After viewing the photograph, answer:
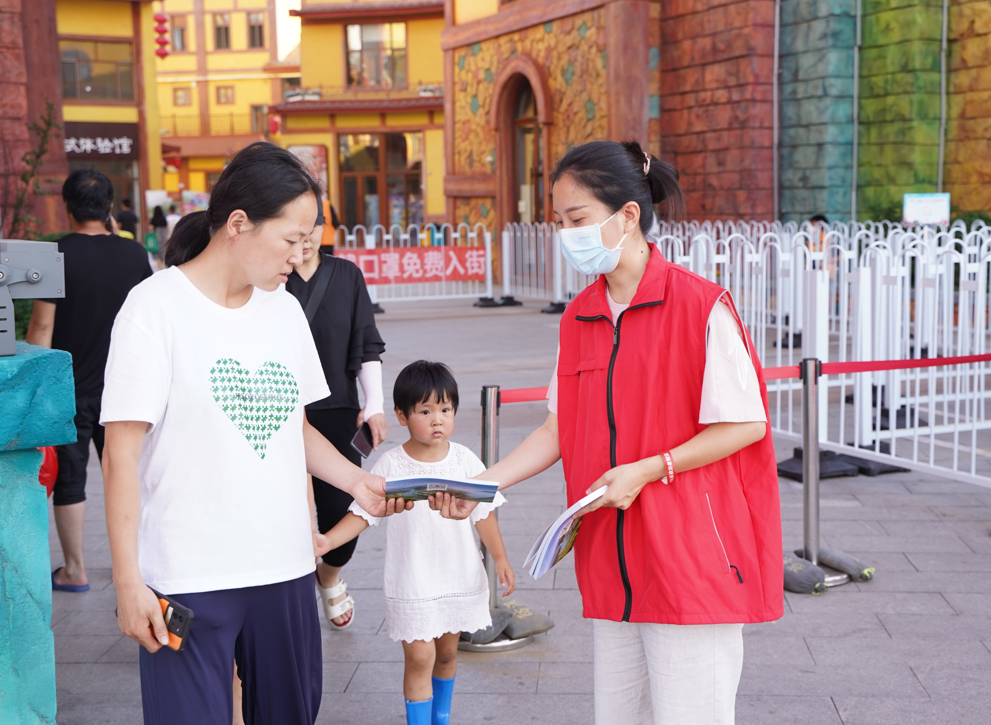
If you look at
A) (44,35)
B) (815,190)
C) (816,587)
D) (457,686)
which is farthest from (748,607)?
(44,35)

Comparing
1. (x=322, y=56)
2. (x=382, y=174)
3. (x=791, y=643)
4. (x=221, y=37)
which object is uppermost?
(x=221, y=37)

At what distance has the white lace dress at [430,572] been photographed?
130 inches

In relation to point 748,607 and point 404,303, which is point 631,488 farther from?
point 404,303

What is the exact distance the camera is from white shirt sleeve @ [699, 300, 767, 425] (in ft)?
7.59

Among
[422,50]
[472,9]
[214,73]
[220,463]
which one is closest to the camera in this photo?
[220,463]

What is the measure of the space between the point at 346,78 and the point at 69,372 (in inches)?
1316

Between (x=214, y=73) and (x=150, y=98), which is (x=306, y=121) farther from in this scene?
(x=214, y=73)

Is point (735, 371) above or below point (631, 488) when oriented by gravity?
above

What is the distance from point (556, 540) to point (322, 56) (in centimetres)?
3388

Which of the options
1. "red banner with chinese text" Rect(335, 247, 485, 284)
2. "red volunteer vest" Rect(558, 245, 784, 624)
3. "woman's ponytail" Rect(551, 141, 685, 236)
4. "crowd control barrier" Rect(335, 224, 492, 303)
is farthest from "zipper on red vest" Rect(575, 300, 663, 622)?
"crowd control barrier" Rect(335, 224, 492, 303)

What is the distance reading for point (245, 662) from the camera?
242cm

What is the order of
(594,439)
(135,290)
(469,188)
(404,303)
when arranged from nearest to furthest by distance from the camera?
(135,290)
(594,439)
(404,303)
(469,188)

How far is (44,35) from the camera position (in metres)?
14.9

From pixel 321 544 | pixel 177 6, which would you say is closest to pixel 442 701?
pixel 321 544
